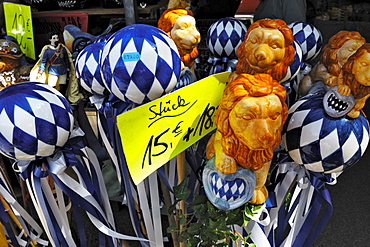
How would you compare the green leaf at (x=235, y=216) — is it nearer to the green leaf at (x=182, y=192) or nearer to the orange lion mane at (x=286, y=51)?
the green leaf at (x=182, y=192)

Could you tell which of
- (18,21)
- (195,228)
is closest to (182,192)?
(195,228)

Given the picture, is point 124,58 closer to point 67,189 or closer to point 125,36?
point 125,36

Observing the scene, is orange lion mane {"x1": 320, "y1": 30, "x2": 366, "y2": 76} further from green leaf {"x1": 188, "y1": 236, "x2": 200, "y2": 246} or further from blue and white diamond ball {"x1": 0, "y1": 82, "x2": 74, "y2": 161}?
blue and white diamond ball {"x1": 0, "y1": 82, "x2": 74, "y2": 161}

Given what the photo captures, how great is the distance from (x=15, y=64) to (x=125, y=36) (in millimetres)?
658

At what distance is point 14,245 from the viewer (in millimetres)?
945

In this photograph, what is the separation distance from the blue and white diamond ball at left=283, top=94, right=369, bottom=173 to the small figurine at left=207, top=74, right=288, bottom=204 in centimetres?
6

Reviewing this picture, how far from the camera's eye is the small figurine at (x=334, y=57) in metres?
0.73

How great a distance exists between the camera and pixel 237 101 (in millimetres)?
482

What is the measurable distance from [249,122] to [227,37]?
51 cm

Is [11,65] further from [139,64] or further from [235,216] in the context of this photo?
[235,216]

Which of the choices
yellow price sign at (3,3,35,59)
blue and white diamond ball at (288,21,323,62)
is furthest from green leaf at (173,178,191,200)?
yellow price sign at (3,3,35,59)

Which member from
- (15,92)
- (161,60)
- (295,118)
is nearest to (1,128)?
(15,92)

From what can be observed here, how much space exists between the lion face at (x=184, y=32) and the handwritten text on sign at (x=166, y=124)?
0.85 feet

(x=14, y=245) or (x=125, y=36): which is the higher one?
(x=125, y=36)
